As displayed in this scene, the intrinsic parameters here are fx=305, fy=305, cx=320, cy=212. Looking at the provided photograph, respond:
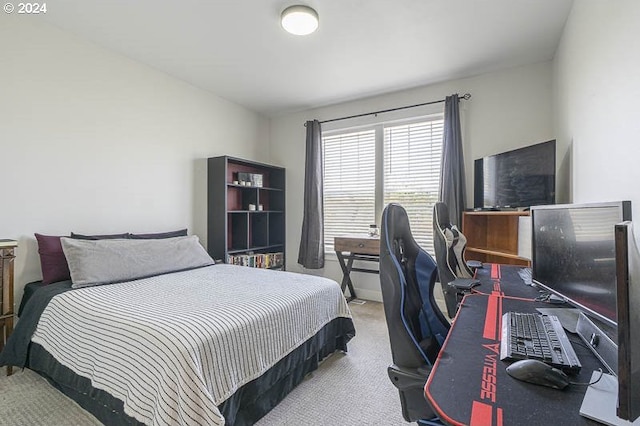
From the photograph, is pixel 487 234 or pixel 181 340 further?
pixel 487 234

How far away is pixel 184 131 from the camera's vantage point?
11.8 feet

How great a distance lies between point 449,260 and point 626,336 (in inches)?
61.2

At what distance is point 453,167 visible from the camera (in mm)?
3365

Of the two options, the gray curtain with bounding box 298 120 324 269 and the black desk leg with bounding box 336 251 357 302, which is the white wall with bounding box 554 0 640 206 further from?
the gray curtain with bounding box 298 120 324 269

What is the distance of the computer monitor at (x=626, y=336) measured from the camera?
1.88 ft

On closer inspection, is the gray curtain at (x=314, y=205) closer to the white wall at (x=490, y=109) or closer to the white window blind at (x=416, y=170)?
the white wall at (x=490, y=109)

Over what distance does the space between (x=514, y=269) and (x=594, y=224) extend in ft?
4.56

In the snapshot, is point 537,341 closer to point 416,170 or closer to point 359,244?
point 359,244

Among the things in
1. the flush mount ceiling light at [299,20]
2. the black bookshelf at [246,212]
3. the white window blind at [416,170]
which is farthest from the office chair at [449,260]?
the black bookshelf at [246,212]

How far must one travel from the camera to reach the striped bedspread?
4.31ft

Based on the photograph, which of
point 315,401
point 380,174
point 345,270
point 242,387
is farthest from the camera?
point 380,174

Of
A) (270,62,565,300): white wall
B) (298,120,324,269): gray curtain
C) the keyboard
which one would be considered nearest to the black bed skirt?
the keyboard

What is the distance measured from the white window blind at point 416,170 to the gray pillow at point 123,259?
2.49 m

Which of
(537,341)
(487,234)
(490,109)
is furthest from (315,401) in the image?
(490,109)
